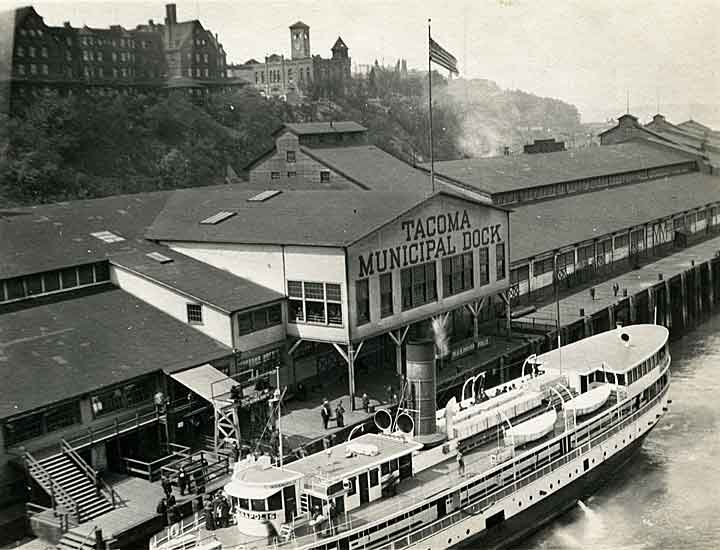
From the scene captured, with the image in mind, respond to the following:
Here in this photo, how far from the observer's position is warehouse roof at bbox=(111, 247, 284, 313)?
1617 inches

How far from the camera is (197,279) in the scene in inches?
1702

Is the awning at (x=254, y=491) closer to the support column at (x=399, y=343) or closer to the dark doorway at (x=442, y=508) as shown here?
the dark doorway at (x=442, y=508)

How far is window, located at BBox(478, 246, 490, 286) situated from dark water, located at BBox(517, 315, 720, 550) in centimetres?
1171

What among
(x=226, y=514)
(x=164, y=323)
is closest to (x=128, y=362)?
(x=164, y=323)

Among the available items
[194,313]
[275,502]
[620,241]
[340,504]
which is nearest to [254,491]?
[275,502]

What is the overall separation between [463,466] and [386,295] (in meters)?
12.4

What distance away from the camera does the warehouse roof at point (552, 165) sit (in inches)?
3115

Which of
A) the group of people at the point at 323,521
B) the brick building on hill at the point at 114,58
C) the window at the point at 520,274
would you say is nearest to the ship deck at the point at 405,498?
the group of people at the point at 323,521

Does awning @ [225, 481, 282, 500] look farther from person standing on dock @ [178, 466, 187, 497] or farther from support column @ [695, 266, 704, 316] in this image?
support column @ [695, 266, 704, 316]

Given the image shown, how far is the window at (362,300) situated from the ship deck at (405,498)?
29.1ft

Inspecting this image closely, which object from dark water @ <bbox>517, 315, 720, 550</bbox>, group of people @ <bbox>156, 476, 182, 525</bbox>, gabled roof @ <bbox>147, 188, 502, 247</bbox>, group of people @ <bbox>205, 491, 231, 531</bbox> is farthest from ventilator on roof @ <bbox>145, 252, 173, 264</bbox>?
dark water @ <bbox>517, 315, 720, 550</bbox>

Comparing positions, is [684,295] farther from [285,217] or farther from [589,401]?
[285,217]

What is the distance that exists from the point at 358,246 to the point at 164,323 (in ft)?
30.4

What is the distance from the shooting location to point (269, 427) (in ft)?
119
